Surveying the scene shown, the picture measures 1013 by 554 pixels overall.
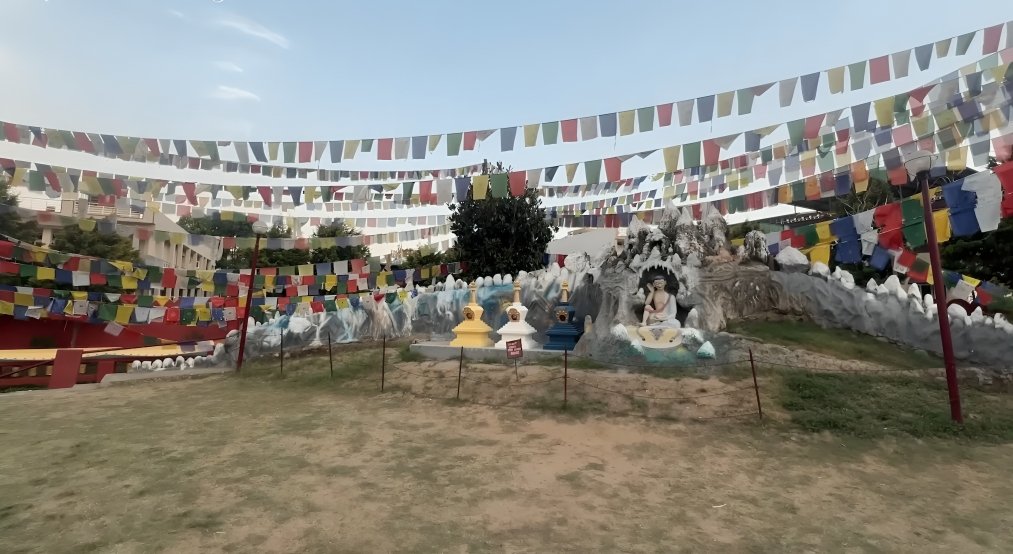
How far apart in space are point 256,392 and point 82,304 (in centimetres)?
1414

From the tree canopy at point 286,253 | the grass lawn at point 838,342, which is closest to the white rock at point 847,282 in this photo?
the grass lawn at point 838,342

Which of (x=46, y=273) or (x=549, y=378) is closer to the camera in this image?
(x=549, y=378)

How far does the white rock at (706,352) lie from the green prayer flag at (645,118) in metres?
4.97

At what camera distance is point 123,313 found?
66.6ft

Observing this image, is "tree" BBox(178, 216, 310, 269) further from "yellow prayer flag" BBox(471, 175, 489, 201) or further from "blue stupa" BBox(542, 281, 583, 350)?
"blue stupa" BBox(542, 281, 583, 350)

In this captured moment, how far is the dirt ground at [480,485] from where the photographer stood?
4.44 metres

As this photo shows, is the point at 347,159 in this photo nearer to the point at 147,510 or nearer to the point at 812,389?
the point at 147,510

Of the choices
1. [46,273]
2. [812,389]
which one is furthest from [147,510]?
[46,273]

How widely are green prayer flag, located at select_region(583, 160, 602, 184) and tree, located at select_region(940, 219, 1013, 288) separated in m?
12.8

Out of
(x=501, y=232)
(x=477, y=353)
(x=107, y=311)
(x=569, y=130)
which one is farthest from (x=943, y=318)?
(x=107, y=311)

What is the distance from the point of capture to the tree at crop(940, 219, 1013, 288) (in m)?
15.2

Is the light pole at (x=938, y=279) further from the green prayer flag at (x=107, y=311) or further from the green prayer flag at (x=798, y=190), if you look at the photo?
the green prayer flag at (x=107, y=311)

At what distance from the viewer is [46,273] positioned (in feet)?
58.2

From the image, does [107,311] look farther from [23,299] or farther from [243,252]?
[243,252]
